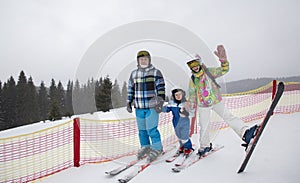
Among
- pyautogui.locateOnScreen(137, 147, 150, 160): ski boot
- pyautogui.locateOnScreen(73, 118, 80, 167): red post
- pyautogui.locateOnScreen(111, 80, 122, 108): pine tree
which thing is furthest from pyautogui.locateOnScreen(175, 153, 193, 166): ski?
pyautogui.locateOnScreen(111, 80, 122, 108): pine tree

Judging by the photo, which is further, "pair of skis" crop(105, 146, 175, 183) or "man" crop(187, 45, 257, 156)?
"man" crop(187, 45, 257, 156)

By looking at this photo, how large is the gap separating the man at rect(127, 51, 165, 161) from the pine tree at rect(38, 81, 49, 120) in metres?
36.2

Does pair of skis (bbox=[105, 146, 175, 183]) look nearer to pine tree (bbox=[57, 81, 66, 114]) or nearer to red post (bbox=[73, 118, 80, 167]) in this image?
red post (bbox=[73, 118, 80, 167])

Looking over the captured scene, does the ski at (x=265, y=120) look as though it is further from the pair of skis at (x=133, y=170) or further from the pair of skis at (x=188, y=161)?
the pair of skis at (x=133, y=170)

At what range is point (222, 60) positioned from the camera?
2877 millimetres

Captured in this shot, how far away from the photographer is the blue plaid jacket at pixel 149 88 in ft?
9.87

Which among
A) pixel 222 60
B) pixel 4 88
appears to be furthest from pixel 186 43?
pixel 4 88

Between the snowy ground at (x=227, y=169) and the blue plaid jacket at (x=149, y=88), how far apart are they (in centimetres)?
105

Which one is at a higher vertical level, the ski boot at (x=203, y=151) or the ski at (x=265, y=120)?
the ski at (x=265, y=120)

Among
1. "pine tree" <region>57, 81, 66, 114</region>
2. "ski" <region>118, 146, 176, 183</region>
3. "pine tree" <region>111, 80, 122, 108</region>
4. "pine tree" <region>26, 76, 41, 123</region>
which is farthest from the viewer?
"pine tree" <region>57, 81, 66, 114</region>

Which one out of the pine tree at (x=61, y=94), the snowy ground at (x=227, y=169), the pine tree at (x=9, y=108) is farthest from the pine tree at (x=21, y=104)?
the snowy ground at (x=227, y=169)

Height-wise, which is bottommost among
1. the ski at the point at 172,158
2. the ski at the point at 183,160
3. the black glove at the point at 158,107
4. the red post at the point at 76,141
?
the ski at the point at 172,158

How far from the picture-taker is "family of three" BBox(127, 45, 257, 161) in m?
2.95

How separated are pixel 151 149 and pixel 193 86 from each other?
53.7 inches
